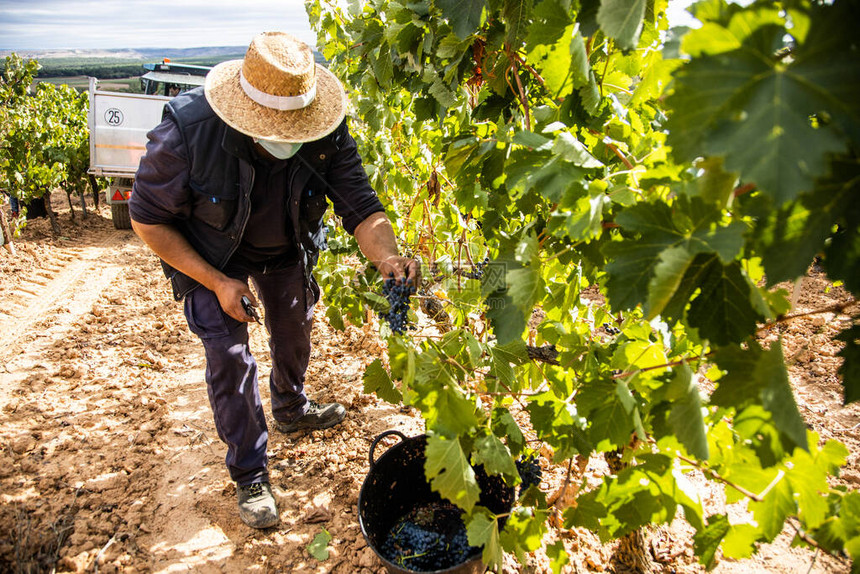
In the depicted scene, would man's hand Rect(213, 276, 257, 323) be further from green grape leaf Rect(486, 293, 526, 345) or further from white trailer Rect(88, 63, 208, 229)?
white trailer Rect(88, 63, 208, 229)

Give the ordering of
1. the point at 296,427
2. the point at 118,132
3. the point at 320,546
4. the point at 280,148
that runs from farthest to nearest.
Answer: the point at 118,132
the point at 296,427
the point at 320,546
the point at 280,148

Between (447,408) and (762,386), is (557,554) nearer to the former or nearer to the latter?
(447,408)

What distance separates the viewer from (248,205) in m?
2.22

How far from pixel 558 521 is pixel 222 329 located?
1.89m

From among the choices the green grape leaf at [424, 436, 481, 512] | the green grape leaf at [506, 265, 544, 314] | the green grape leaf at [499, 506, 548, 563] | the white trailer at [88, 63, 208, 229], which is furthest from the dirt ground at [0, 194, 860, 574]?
the white trailer at [88, 63, 208, 229]

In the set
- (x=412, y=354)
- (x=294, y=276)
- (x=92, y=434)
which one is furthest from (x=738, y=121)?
(x=92, y=434)

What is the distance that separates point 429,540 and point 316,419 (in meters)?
1.30

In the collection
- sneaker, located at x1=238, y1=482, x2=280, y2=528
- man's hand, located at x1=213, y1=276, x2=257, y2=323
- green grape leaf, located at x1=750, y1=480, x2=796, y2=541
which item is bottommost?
sneaker, located at x1=238, y1=482, x2=280, y2=528

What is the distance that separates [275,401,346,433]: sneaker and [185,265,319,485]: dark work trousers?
0.17ft

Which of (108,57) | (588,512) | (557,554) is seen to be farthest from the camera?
(108,57)

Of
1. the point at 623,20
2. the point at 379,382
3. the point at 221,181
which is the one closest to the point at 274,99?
the point at 221,181

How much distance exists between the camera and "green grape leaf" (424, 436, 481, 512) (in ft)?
4.41

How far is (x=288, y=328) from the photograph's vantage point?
2.88 meters

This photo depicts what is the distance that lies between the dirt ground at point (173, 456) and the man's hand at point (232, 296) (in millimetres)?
1249
